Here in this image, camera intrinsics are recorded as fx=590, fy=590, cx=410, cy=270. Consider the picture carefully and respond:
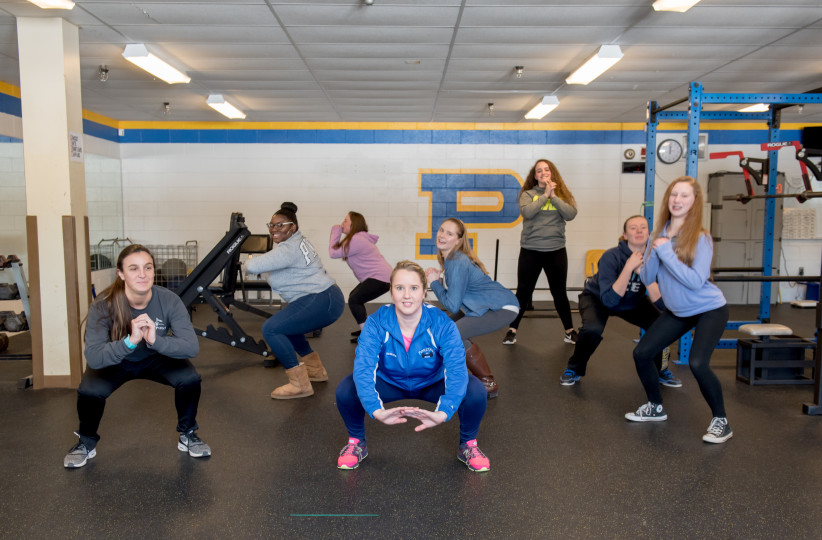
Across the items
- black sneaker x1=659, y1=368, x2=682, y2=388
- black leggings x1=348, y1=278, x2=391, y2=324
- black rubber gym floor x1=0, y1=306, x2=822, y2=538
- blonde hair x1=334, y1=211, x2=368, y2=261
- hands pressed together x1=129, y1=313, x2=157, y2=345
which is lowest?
black rubber gym floor x1=0, y1=306, x2=822, y2=538

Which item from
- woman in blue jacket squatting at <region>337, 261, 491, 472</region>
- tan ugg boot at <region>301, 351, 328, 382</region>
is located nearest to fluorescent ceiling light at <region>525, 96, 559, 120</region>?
tan ugg boot at <region>301, 351, 328, 382</region>

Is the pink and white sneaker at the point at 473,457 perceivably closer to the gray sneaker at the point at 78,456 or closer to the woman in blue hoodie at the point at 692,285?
the woman in blue hoodie at the point at 692,285

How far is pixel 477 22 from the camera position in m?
3.92

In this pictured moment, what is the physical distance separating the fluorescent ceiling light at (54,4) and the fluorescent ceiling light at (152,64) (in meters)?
0.82

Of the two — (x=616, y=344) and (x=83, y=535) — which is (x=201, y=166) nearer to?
(x=616, y=344)

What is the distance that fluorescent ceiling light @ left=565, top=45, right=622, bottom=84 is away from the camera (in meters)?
4.45

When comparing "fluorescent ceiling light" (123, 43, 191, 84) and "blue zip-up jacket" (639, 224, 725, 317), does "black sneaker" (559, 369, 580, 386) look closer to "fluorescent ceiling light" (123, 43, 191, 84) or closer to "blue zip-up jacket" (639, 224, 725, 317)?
"blue zip-up jacket" (639, 224, 725, 317)

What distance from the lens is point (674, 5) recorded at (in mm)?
3439

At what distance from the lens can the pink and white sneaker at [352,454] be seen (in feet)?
8.73

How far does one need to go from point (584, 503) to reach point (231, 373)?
289 cm

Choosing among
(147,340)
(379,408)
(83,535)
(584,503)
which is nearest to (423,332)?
(379,408)

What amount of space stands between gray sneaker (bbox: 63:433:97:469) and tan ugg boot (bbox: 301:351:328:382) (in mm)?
1528

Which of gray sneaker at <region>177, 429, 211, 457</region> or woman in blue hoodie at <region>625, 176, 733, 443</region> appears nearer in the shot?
gray sneaker at <region>177, 429, 211, 457</region>

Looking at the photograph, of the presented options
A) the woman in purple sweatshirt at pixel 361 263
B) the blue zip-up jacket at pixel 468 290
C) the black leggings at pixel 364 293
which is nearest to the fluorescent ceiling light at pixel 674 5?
the blue zip-up jacket at pixel 468 290
